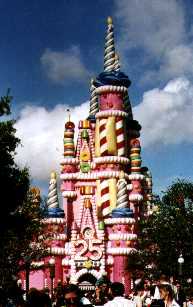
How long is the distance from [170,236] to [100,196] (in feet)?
43.6

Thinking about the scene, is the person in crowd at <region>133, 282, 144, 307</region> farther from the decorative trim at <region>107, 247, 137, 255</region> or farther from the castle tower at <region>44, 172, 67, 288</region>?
the castle tower at <region>44, 172, 67, 288</region>

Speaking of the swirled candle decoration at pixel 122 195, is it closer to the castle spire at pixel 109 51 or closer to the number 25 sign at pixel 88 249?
the number 25 sign at pixel 88 249

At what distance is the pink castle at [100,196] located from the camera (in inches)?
2227

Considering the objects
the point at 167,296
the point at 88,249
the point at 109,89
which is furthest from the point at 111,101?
the point at 167,296

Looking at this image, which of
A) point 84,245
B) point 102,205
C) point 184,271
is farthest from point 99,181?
point 184,271

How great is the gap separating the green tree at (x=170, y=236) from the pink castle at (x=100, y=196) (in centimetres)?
246

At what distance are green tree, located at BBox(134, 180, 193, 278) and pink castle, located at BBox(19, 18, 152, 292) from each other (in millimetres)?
2458

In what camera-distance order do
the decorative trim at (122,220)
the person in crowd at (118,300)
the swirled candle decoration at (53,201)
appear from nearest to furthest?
1. the person in crowd at (118,300)
2. the decorative trim at (122,220)
3. the swirled candle decoration at (53,201)

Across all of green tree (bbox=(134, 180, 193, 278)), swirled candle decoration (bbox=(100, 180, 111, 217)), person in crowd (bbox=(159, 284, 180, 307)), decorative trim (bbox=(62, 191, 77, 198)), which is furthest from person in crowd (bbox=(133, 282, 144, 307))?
decorative trim (bbox=(62, 191, 77, 198))

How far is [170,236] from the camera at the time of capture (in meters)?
48.5

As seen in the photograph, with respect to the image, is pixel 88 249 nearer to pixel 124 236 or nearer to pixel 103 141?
pixel 124 236

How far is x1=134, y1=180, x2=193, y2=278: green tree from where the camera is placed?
4756 cm

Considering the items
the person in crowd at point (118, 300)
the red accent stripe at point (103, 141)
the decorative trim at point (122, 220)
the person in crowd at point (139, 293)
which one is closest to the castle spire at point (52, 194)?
the red accent stripe at point (103, 141)

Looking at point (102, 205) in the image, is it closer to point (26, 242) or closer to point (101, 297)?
point (26, 242)
